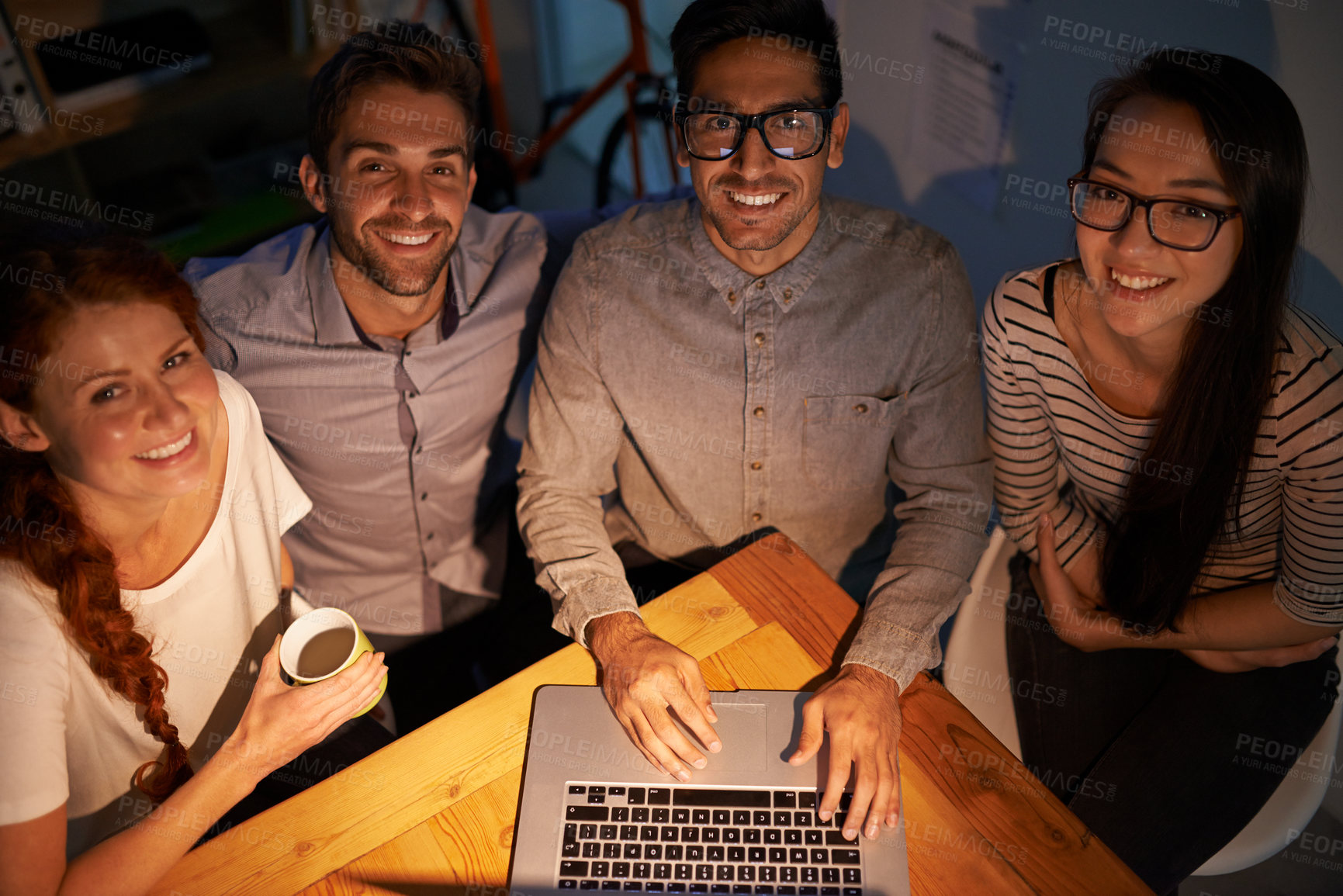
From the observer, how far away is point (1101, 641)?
1.67 meters

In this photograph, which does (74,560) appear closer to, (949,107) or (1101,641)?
(1101,641)

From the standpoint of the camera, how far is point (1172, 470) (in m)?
1.49

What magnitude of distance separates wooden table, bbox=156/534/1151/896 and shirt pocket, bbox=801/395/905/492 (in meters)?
0.41

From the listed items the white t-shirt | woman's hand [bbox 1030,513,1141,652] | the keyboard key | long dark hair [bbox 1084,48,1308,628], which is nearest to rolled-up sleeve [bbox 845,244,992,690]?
woman's hand [bbox 1030,513,1141,652]

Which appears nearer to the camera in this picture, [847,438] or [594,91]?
[847,438]

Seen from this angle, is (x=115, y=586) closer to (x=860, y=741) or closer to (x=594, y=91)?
(x=860, y=741)

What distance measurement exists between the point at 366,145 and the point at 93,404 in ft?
2.35

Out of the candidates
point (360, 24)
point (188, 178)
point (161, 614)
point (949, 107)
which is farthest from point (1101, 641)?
point (188, 178)

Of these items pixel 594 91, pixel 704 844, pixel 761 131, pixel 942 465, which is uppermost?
pixel 761 131

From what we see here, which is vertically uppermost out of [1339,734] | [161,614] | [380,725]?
[161,614]

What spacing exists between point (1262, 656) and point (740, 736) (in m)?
1.00

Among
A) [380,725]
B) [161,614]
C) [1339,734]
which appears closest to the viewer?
[161,614]

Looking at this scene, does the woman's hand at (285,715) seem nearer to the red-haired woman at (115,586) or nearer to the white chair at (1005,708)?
the red-haired woman at (115,586)

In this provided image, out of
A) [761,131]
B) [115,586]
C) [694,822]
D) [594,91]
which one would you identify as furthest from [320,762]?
[594,91]
